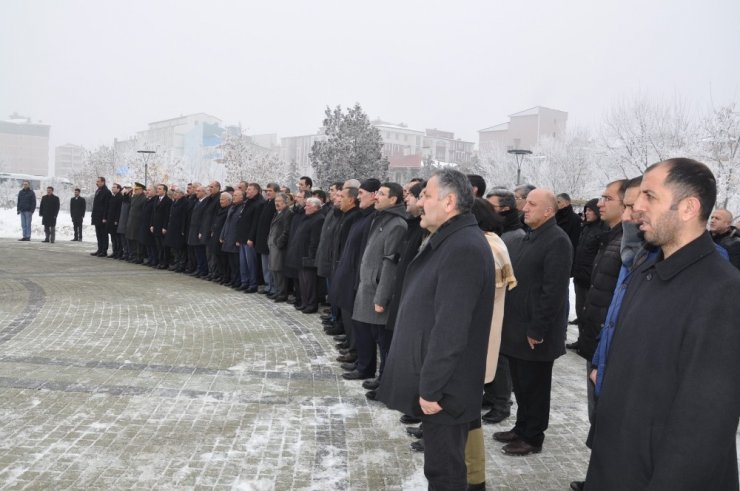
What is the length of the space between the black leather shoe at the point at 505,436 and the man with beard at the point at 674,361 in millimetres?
2383

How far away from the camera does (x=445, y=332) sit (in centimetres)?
292

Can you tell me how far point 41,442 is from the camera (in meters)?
4.38

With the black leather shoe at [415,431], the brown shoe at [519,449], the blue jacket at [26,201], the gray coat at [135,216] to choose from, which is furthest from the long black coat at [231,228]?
the blue jacket at [26,201]

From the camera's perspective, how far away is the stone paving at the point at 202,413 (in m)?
4.03

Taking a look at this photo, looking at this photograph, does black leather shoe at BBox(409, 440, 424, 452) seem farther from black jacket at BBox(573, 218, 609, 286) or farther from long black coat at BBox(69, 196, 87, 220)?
long black coat at BBox(69, 196, 87, 220)

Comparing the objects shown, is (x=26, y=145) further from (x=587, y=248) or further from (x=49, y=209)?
(x=587, y=248)

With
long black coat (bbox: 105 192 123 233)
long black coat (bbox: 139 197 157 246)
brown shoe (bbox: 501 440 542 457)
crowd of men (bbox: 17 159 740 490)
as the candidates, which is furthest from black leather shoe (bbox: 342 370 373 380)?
long black coat (bbox: 105 192 123 233)

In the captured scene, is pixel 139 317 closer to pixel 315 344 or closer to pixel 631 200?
→ pixel 315 344

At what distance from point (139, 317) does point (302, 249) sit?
276 centimetres

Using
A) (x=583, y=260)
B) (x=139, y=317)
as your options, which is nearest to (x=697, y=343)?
(x=583, y=260)

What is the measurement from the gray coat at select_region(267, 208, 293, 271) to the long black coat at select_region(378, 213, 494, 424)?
7.57m

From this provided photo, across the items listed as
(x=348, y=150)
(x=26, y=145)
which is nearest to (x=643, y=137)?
(x=348, y=150)

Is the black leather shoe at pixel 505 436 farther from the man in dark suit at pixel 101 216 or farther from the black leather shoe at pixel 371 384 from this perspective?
the man in dark suit at pixel 101 216

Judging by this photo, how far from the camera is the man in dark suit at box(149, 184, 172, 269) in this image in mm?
14553
